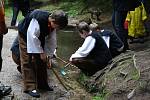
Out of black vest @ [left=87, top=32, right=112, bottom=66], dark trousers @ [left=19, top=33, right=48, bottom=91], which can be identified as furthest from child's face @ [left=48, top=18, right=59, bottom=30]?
black vest @ [left=87, top=32, right=112, bottom=66]

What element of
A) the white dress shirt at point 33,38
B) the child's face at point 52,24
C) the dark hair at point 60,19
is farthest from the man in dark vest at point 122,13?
the dark hair at point 60,19

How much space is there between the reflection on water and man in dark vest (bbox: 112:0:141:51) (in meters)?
1.39

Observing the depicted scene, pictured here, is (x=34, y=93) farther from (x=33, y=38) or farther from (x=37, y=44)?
(x=33, y=38)

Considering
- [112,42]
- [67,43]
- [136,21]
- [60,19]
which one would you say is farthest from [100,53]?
[67,43]

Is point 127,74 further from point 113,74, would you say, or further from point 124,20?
point 124,20

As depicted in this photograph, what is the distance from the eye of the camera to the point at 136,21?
10.7m

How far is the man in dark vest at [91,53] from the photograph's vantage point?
830cm

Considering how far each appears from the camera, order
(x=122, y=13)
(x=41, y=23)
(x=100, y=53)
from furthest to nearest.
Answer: (x=122, y=13) → (x=100, y=53) → (x=41, y=23)

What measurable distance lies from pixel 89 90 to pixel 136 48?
273cm

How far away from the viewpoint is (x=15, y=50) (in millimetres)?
7785

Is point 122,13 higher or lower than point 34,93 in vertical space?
higher

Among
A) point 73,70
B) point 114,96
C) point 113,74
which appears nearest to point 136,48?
point 73,70

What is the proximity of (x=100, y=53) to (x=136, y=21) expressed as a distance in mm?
2511

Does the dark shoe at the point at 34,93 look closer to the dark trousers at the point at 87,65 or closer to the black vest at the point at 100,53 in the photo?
the dark trousers at the point at 87,65
